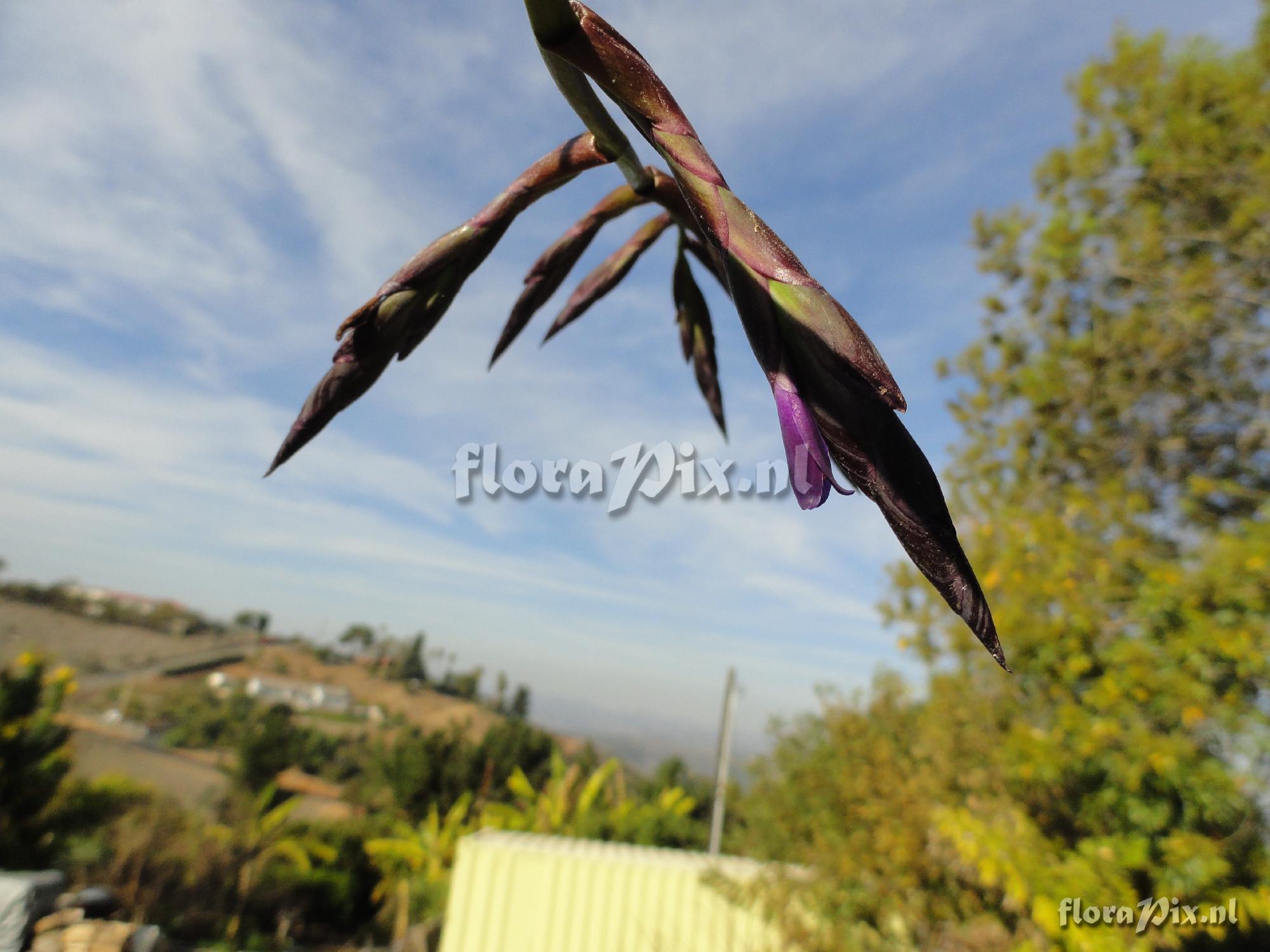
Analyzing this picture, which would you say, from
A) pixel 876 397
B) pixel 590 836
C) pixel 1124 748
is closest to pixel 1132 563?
pixel 1124 748

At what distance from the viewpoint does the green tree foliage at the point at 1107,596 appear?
2.68m

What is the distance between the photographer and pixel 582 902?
5.43 m

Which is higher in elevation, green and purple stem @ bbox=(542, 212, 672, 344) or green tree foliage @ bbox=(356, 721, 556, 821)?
green and purple stem @ bbox=(542, 212, 672, 344)

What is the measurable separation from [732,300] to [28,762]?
949 centimetres

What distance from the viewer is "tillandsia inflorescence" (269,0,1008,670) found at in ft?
0.78

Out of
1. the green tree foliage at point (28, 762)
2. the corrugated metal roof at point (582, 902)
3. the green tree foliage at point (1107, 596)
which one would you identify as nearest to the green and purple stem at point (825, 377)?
the green tree foliage at point (1107, 596)

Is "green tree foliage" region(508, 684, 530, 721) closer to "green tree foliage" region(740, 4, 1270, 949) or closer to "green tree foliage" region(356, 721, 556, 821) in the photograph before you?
"green tree foliage" region(356, 721, 556, 821)

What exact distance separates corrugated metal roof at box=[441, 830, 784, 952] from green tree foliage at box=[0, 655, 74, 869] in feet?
15.4

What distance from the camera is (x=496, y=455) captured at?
38.8 inches

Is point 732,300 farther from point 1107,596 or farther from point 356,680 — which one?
point 356,680

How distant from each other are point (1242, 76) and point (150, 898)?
1197cm

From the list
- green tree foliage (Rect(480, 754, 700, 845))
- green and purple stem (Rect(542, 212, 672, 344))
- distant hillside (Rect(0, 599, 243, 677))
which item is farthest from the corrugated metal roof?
distant hillside (Rect(0, 599, 243, 677))

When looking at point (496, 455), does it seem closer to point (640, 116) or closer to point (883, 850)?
point (640, 116)

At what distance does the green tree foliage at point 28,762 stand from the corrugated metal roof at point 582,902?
4707mm
